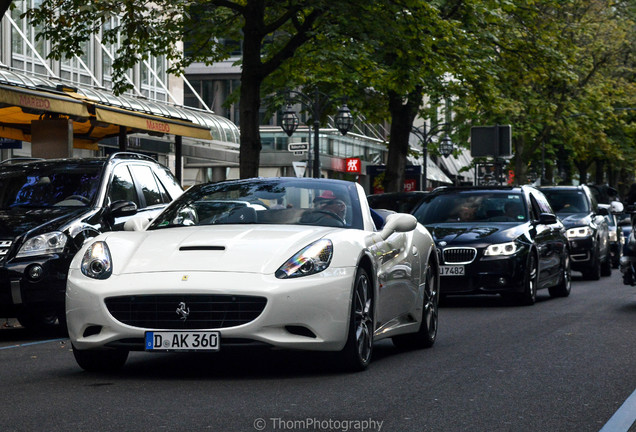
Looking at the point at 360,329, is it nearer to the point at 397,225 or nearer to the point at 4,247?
the point at 397,225

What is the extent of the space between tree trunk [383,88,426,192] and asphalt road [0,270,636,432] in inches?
793

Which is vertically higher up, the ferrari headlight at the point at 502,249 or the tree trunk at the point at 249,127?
the tree trunk at the point at 249,127

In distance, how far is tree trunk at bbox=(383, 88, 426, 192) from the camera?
31.7 m

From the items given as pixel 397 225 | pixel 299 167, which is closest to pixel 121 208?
pixel 397 225

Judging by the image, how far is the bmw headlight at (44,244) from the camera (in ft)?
37.4

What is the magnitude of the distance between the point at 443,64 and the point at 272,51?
5958 mm

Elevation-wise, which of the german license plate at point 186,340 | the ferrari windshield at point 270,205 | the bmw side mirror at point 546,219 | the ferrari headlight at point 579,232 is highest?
the ferrari windshield at point 270,205

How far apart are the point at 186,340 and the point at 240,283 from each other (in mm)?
479

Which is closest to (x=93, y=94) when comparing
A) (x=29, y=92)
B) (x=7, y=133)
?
(x=7, y=133)

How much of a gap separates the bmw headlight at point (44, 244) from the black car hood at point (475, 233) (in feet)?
19.6

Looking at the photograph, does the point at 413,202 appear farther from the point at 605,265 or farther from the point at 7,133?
the point at 7,133

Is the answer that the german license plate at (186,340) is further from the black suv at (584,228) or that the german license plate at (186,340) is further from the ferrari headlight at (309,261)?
the black suv at (584,228)

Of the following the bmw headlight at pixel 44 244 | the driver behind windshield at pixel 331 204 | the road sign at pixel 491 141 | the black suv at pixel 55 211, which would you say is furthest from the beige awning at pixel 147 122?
the driver behind windshield at pixel 331 204

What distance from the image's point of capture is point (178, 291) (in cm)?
800
